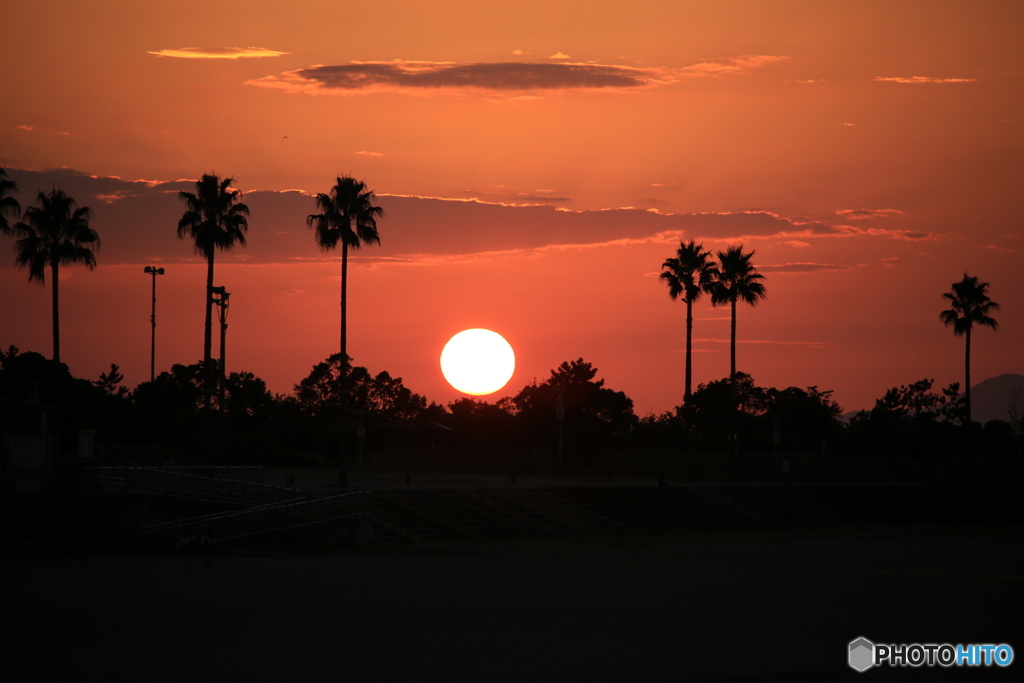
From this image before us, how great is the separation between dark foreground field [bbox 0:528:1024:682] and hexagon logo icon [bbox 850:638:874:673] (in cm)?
20

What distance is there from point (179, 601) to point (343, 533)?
1291cm

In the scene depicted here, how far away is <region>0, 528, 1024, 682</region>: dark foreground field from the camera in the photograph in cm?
1171

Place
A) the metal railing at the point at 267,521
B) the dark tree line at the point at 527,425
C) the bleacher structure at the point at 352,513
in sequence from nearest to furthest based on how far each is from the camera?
the metal railing at the point at 267,521, the bleacher structure at the point at 352,513, the dark tree line at the point at 527,425

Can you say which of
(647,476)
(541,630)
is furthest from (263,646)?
(647,476)

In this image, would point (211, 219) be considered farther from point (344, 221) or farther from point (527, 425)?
point (527, 425)

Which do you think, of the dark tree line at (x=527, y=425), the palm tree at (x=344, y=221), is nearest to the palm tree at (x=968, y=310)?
the dark tree line at (x=527, y=425)

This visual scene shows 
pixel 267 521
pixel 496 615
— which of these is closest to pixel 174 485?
pixel 267 521

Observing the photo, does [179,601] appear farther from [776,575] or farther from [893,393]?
[893,393]

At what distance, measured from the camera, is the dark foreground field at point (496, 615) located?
11.7 meters

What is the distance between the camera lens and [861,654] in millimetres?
12609

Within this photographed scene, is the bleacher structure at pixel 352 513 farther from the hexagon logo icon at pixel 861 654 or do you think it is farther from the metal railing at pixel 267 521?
the hexagon logo icon at pixel 861 654

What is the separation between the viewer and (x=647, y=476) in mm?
74875

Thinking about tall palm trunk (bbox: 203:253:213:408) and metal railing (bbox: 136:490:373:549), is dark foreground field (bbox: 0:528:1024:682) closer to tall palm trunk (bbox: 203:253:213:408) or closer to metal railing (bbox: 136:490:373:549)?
metal railing (bbox: 136:490:373:549)

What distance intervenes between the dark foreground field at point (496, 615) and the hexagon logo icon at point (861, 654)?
0.20 meters
